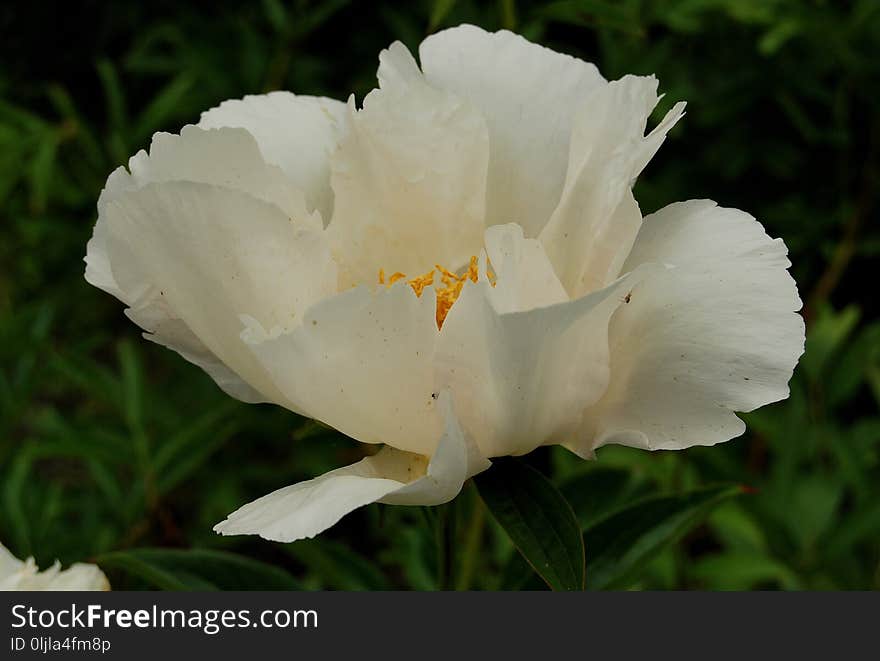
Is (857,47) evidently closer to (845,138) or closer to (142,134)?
(845,138)

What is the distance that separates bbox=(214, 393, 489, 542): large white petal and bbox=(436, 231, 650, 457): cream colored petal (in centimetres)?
1

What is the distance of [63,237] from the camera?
4.06ft

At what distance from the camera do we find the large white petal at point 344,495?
0.40 metres

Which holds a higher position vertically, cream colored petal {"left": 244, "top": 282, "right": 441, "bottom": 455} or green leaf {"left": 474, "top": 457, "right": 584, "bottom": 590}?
cream colored petal {"left": 244, "top": 282, "right": 441, "bottom": 455}

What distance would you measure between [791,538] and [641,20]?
1.66 ft

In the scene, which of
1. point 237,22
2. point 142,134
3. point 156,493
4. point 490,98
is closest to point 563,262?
point 490,98

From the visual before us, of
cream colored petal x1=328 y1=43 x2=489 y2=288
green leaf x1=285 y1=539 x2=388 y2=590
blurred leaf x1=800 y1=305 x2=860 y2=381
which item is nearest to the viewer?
cream colored petal x1=328 y1=43 x2=489 y2=288

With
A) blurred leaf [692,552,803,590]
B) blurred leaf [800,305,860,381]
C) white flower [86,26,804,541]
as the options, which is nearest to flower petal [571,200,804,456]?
white flower [86,26,804,541]

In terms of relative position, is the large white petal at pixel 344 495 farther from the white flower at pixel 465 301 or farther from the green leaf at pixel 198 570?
the green leaf at pixel 198 570

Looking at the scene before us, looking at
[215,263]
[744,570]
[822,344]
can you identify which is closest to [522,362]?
[215,263]

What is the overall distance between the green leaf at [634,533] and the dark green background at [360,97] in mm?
101

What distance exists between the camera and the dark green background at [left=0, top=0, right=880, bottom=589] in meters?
0.89

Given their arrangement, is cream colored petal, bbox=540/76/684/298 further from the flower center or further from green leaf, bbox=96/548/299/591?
green leaf, bbox=96/548/299/591

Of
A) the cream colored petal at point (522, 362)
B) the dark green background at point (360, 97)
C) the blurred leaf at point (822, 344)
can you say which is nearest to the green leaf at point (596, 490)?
the dark green background at point (360, 97)
